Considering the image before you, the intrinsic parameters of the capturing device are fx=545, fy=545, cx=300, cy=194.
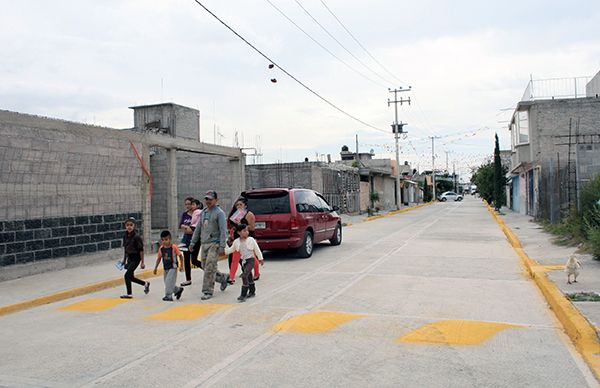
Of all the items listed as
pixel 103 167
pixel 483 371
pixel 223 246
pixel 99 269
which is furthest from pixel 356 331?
pixel 103 167

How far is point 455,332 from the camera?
21.4ft

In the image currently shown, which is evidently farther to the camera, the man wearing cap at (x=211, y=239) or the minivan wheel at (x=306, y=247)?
the minivan wheel at (x=306, y=247)

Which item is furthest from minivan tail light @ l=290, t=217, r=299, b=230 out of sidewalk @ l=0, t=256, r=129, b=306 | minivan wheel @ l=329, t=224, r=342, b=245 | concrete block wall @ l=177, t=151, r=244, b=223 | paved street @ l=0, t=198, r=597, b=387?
concrete block wall @ l=177, t=151, r=244, b=223

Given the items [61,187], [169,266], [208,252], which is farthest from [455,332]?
[61,187]

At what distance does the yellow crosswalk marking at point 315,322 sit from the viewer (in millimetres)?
6777

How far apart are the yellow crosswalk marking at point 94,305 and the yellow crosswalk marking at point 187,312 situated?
1.21 m

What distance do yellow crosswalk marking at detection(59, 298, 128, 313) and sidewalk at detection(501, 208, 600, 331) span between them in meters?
6.94

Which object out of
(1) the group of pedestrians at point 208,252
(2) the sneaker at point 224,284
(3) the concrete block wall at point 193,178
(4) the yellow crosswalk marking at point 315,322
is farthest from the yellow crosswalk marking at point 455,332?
(3) the concrete block wall at point 193,178

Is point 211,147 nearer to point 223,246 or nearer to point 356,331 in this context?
point 223,246

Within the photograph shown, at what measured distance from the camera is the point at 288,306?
8156 millimetres

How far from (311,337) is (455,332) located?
1724 mm

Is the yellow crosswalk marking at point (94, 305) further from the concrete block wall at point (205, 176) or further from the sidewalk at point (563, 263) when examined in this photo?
the concrete block wall at point (205, 176)

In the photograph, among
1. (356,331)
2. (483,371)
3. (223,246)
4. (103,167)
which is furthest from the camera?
(103,167)

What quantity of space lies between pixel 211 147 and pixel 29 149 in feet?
24.3
